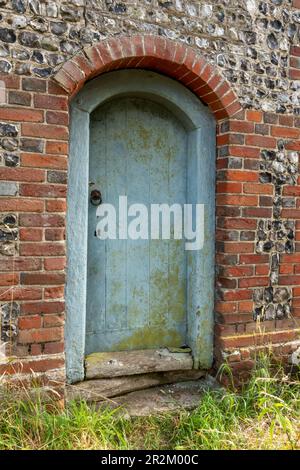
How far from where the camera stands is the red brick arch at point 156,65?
2746mm

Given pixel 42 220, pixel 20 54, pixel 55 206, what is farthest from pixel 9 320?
pixel 20 54

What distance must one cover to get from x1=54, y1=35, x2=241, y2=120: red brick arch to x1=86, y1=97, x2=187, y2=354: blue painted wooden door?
1.09ft

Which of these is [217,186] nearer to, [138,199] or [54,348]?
[138,199]

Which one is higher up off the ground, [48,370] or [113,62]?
[113,62]

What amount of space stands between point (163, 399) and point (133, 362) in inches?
13.5

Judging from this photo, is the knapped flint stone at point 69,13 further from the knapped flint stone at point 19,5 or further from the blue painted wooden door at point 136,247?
the blue painted wooden door at point 136,247

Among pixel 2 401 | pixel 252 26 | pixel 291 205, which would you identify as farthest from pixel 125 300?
pixel 252 26

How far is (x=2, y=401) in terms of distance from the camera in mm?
2580

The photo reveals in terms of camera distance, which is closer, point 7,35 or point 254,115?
point 7,35

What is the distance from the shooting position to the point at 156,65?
308 cm

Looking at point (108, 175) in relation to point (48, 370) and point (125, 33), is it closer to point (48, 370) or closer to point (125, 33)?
point (125, 33)

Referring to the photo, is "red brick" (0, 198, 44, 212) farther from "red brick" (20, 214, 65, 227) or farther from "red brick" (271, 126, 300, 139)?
"red brick" (271, 126, 300, 139)

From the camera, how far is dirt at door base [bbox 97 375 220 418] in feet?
9.86
